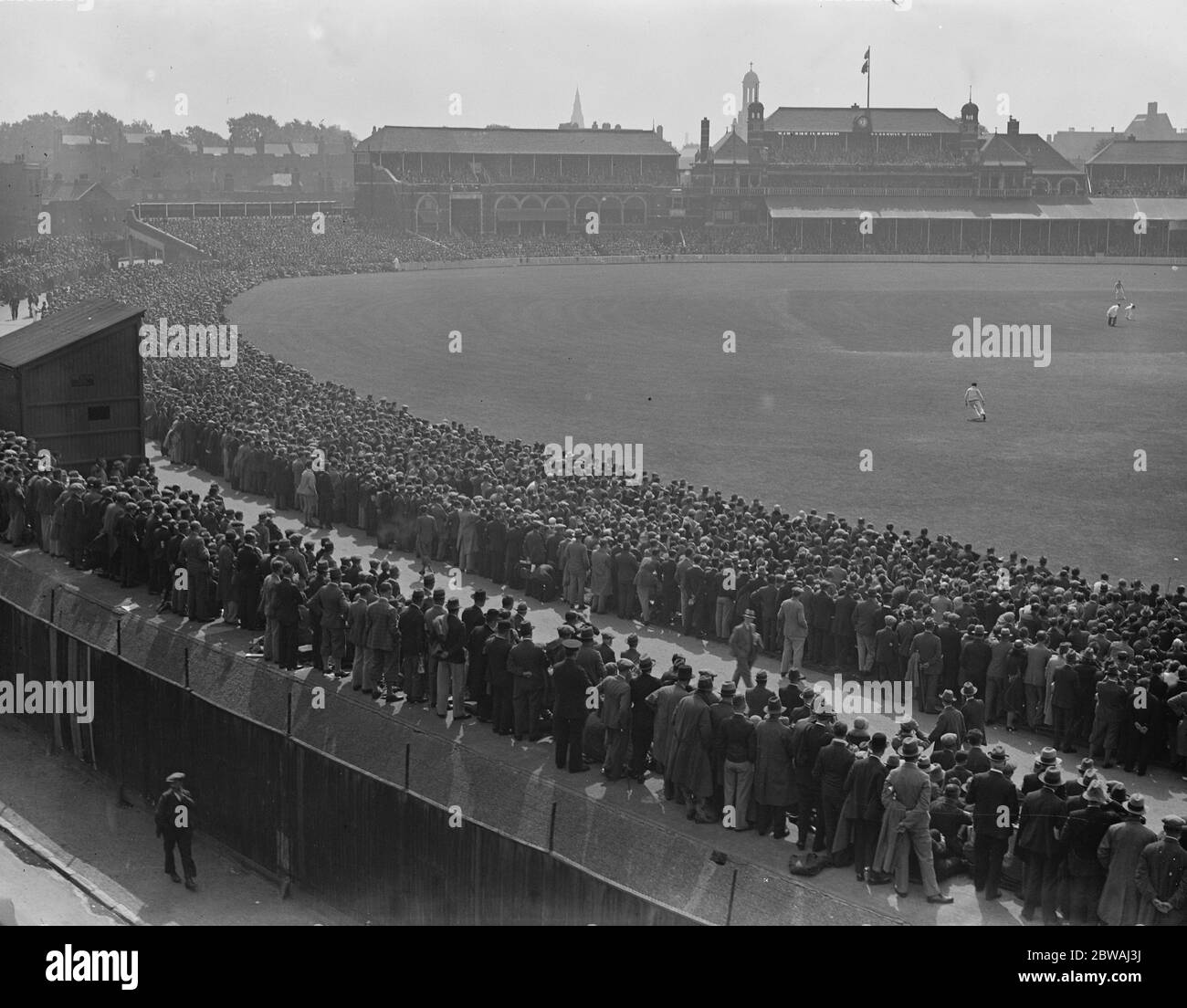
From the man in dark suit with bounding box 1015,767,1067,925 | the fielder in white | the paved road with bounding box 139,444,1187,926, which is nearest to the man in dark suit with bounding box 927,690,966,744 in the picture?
the paved road with bounding box 139,444,1187,926

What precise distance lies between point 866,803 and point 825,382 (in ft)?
112

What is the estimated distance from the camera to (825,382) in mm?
45281

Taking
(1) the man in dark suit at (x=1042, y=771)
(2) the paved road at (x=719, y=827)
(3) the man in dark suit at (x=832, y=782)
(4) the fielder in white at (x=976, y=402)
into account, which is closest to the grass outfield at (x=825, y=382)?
(4) the fielder in white at (x=976, y=402)

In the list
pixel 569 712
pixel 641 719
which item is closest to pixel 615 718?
pixel 641 719

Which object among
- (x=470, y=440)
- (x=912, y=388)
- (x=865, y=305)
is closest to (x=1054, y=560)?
(x=470, y=440)

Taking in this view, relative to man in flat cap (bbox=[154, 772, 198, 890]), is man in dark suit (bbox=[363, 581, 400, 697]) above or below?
above

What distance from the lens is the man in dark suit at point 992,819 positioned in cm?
1197

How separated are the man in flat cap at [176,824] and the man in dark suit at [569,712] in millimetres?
4007

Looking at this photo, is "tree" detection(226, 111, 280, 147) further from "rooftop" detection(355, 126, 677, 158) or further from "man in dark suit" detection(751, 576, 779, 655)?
"man in dark suit" detection(751, 576, 779, 655)

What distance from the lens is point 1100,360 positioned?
164 ft

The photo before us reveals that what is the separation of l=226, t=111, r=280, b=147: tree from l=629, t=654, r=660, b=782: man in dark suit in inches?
6581

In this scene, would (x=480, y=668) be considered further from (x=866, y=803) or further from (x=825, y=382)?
(x=825, y=382)

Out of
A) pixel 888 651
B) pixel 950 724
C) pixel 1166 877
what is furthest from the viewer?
pixel 888 651

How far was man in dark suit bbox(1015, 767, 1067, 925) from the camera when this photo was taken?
11.6 m
